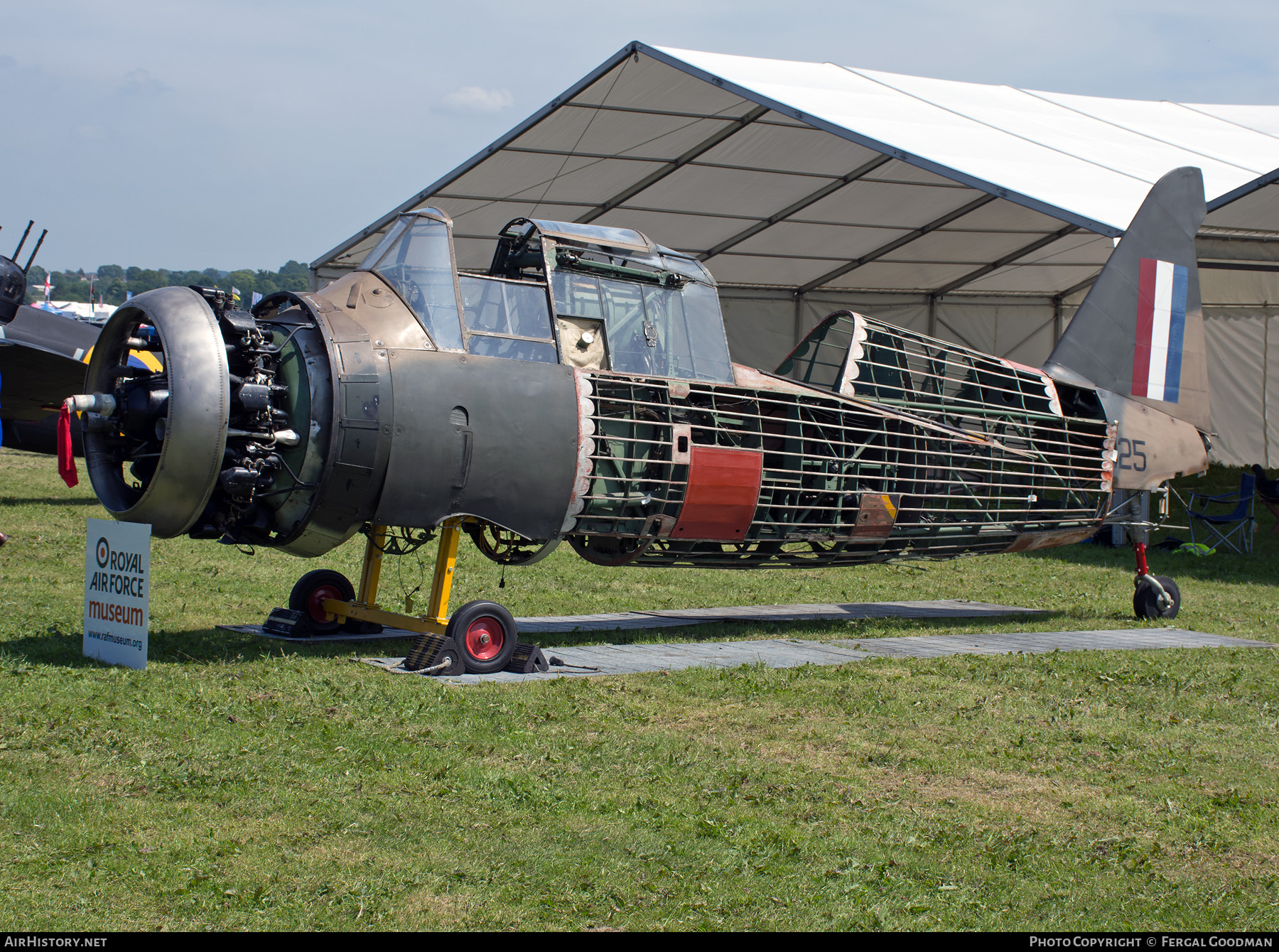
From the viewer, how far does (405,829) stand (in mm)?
5102

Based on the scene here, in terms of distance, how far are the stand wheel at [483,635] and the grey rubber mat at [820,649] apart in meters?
0.11

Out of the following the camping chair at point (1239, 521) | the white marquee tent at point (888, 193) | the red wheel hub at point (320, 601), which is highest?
the white marquee tent at point (888, 193)

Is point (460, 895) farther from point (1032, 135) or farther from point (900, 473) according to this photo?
point (1032, 135)

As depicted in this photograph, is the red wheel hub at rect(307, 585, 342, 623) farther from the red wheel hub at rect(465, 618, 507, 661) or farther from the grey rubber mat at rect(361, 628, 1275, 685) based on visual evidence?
the red wheel hub at rect(465, 618, 507, 661)

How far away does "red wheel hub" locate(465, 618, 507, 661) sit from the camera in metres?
8.39

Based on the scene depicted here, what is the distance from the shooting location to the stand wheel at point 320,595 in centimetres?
977

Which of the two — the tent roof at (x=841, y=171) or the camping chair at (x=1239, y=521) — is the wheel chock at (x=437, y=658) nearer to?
the tent roof at (x=841, y=171)

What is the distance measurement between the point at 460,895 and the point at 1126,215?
13.6 meters

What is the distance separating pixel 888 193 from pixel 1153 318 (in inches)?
298

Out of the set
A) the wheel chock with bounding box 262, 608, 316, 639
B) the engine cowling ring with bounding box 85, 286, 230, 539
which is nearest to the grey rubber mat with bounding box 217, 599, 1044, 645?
the wheel chock with bounding box 262, 608, 316, 639

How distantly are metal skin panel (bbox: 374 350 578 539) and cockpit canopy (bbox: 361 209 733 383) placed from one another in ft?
0.87

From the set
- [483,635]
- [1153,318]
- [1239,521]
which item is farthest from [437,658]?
[1239,521]

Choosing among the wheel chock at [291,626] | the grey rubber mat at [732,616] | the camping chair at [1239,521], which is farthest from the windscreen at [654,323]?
the camping chair at [1239,521]

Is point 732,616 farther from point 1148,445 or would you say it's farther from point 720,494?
point 1148,445
